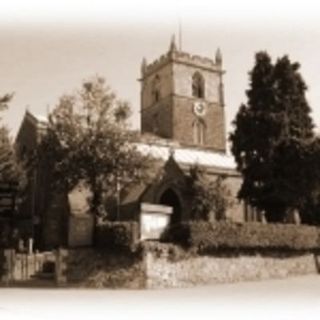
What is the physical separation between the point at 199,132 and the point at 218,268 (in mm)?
33399

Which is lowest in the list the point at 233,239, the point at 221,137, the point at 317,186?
the point at 233,239

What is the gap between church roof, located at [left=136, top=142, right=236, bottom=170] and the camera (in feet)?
162

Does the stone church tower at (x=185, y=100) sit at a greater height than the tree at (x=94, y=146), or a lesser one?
greater

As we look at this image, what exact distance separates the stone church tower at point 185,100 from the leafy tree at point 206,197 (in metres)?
17.2

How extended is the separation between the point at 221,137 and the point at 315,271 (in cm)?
2999

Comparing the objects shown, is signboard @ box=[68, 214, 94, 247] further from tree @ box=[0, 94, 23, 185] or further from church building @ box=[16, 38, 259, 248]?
church building @ box=[16, 38, 259, 248]

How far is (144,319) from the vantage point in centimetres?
1324

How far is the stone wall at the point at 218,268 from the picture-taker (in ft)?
87.8

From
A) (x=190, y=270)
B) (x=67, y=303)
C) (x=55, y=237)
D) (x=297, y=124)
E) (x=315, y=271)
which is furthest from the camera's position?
(x=55, y=237)

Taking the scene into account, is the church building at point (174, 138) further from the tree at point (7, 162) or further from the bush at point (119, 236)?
the bush at point (119, 236)

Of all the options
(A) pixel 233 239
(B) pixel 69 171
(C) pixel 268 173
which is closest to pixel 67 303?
(A) pixel 233 239

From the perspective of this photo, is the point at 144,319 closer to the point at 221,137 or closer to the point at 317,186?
the point at 317,186

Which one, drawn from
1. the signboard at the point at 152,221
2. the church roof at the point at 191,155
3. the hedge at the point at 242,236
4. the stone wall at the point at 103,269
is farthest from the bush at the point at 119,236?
the church roof at the point at 191,155

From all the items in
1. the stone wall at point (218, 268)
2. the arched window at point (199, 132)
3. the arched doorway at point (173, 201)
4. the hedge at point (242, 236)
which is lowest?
the stone wall at point (218, 268)
